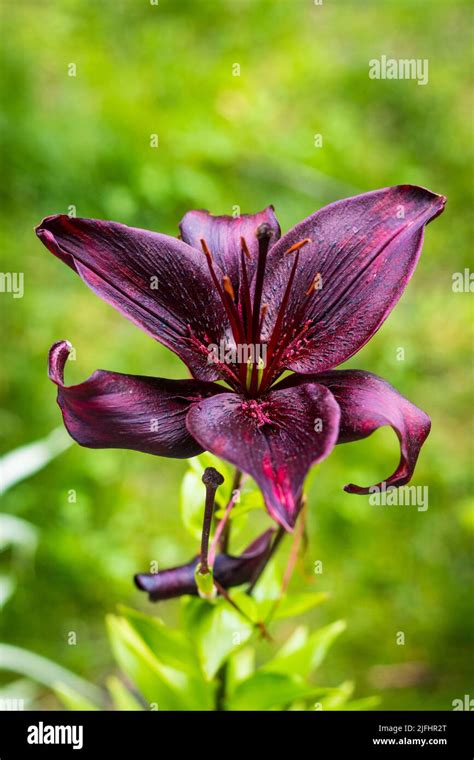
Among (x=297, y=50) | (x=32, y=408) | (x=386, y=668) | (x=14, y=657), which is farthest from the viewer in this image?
(x=297, y=50)

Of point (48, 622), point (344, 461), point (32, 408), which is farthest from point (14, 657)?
point (344, 461)

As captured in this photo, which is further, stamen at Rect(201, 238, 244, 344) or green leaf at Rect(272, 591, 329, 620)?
green leaf at Rect(272, 591, 329, 620)

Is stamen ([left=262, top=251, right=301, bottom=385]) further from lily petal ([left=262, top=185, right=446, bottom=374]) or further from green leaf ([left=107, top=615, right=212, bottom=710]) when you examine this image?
green leaf ([left=107, top=615, right=212, bottom=710])

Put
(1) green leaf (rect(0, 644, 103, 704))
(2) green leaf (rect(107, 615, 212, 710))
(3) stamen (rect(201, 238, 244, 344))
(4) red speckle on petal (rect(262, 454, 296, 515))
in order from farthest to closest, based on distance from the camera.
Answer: (1) green leaf (rect(0, 644, 103, 704)), (2) green leaf (rect(107, 615, 212, 710)), (3) stamen (rect(201, 238, 244, 344)), (4) red speckle on petal (rect(262, 454, 296, 515))

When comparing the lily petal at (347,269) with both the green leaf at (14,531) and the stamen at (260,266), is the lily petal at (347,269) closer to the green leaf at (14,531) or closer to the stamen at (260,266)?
the stamen at (260,266)

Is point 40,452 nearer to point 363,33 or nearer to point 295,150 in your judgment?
point 295,150

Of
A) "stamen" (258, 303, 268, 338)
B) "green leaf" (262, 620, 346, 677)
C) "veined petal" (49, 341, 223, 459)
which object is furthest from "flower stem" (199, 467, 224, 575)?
"green leaf" (262, 620, 346, 677)

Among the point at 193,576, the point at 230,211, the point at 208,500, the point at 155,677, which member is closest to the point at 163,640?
the point at 155,677
